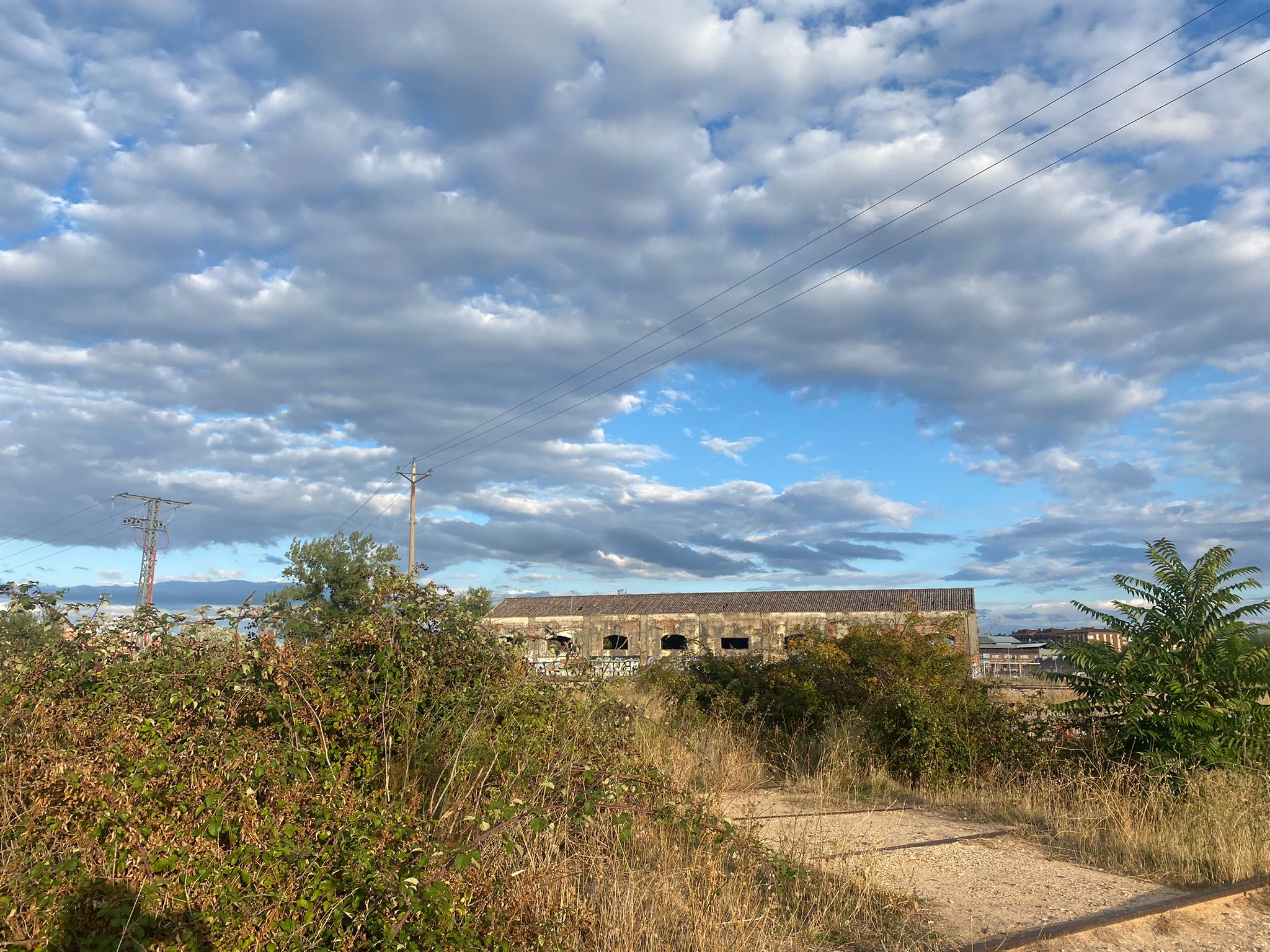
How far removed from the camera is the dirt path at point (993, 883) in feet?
17.5

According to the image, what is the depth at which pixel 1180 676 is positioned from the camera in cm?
888

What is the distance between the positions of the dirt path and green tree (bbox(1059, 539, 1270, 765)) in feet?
6.59

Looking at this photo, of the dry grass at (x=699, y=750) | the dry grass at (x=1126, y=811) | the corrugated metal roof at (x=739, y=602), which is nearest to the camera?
the dry grass at (x=1126, y=811)

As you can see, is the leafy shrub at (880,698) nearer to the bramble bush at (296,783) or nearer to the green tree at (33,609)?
the bramble bush at (296,783)

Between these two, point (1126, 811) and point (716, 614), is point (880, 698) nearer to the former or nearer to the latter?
point (1126, 811)

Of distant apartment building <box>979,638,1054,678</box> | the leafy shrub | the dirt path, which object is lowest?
the dirt path

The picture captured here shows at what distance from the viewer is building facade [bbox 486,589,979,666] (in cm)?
2900

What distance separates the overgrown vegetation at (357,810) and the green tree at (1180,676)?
4805 mm

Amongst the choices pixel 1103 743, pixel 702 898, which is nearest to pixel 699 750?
pixel 1103 743

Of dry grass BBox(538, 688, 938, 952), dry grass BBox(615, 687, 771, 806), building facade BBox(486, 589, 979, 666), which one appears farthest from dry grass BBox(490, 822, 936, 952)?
building facade BBox(486, 589, 979, 666)

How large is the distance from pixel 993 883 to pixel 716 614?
2433 centimetres

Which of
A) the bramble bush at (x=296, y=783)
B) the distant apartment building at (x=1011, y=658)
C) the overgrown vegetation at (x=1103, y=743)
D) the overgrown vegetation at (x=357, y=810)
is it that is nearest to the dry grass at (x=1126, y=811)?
the overgrown vegetation at (x=1103, y=743)

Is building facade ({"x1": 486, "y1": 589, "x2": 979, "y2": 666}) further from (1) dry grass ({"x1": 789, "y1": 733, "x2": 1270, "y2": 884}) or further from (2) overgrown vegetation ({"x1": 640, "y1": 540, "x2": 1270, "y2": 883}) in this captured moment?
(1) dry grass ({"x1": 789, "y1": 733, "x2": 1270, "y2": 884})

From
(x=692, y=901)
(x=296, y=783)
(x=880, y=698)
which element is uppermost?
(x=296, y=783)
